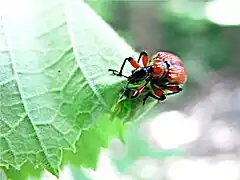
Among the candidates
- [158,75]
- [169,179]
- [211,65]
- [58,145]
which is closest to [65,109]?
[58,145]

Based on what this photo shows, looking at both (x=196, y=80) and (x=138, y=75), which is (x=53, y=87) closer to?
(x=138, y=75)

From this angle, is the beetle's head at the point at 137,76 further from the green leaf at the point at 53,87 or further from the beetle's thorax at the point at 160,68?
the beetle's thorax at the point at 160,68

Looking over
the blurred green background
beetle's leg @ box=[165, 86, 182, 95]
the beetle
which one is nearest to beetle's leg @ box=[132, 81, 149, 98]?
the beetle

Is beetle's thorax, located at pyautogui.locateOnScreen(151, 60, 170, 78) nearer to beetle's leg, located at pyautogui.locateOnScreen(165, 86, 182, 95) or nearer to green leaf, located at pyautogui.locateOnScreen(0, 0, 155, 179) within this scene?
beetle's leg, located at pyautogui.locateOnScreen(165, 86, 182, 95)

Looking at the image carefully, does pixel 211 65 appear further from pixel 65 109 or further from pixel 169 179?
pixel 65 109

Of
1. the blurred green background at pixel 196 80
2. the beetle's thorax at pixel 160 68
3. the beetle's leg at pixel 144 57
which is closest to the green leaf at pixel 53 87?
the beetle's leg at pixel 144 57

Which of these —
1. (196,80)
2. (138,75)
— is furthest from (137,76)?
(196,80)

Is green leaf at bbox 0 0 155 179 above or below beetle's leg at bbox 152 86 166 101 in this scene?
above
